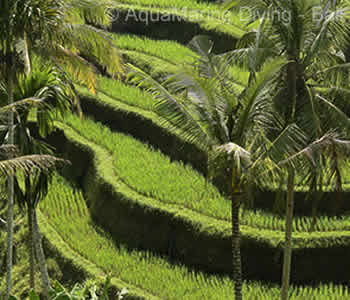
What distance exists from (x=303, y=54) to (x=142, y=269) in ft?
17.3

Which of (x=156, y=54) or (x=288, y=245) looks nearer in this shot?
(x=288, y=245)

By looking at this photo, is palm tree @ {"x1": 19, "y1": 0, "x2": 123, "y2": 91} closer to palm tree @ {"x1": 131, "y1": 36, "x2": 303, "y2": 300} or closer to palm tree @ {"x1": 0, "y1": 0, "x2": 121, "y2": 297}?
palm tree @ {"x1": 0, "y1": 0, "x2": 121, "y2": 297}

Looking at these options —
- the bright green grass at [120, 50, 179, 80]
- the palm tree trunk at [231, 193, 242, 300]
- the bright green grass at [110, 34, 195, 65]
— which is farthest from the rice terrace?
the bright green grass at [110, 34, 195, 65]

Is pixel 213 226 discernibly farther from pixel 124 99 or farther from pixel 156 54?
pixel 156 54

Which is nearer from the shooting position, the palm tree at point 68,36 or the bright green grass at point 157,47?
the palm tree at point 68,36

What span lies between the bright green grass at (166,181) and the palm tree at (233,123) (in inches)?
130

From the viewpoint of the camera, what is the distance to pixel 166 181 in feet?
55.3

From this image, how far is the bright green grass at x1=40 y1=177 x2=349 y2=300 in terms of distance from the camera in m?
13.9

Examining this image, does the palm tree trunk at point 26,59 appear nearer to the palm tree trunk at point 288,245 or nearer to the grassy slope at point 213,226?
the grassy slope at point 213,226

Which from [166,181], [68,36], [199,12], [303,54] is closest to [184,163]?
[166,181]

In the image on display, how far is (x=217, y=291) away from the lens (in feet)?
46.1

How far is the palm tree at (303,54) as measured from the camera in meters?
12.3

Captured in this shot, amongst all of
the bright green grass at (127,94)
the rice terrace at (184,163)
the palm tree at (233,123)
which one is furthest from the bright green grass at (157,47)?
the palm tree at (233,123)

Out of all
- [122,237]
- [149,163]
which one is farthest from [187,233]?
[149,163]
